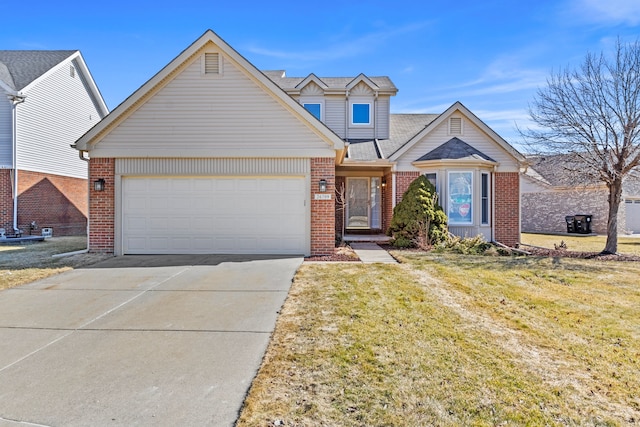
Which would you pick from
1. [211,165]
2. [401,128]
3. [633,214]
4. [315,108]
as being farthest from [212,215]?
[633,214]

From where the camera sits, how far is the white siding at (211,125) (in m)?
10.4

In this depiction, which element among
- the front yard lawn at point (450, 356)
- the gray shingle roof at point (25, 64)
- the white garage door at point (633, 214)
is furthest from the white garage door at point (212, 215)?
the white garage door at point (633, 214)

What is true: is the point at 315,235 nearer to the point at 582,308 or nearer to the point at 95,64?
the point at 582,308

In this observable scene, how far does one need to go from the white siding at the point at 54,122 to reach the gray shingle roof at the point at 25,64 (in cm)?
38

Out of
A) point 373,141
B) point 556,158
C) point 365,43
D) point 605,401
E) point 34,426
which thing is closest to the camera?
point 34,426

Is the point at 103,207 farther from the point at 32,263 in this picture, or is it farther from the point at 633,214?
the point at 633,214

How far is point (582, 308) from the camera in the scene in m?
5.79

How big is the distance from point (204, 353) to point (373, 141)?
14.7m

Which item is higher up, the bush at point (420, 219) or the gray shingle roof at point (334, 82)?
the gray shingle roof at point (334, 82)

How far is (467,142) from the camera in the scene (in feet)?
47.5

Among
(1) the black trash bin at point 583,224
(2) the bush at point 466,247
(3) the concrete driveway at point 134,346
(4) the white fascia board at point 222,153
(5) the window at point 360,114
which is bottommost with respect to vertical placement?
(3) the concrete driveway at point 134,346

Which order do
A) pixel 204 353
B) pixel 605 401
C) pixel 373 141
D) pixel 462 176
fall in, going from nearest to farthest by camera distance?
1. pixel 605 401
2. pixel 204 353
3. pixel 462 176
4. pixel 373 141

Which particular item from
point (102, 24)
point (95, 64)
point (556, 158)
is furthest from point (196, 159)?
point (95, 64)

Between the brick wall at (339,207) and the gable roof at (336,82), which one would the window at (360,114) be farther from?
the brick wall at (339,207)
